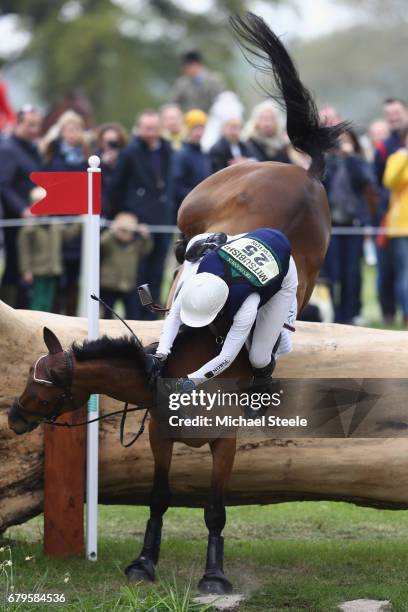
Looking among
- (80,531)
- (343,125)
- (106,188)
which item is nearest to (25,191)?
(106,188)

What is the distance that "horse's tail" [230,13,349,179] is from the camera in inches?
293

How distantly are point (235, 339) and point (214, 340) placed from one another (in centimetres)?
22

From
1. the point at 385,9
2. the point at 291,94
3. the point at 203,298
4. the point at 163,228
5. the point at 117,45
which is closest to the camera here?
the point at 203,298

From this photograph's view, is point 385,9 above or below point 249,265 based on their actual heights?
below

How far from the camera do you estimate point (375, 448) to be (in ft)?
22.9

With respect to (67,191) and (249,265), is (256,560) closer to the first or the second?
(249,265)

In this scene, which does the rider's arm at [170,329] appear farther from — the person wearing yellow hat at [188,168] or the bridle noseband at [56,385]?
the person wearing yellow hat at [188,168]

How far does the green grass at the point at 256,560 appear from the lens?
6.18m

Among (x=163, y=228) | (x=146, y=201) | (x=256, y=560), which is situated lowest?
(x=256, y=560)

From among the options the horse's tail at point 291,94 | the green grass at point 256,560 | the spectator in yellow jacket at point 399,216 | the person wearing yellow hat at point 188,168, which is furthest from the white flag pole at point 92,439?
the spectator in yellow jacket at point 399,216

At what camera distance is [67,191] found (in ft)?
22.4

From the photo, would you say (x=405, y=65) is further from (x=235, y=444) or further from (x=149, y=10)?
(x=235, y=444)

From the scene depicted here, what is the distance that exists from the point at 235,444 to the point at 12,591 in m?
1.28

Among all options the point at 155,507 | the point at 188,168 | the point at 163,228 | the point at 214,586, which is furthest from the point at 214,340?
the point at 188,168
